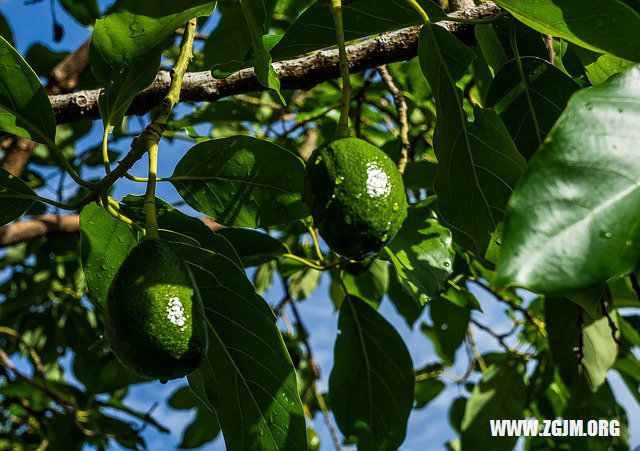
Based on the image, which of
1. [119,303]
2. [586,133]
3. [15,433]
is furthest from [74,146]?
[586,133]

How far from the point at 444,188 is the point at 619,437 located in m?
1.71

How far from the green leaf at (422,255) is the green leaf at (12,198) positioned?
0.64 m

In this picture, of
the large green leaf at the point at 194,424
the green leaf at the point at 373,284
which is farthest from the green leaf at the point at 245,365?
the large green leaf at the point at 194,424

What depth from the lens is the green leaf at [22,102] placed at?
994 millimetres

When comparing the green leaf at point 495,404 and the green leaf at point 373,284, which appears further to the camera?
the green leaf at point 495,404

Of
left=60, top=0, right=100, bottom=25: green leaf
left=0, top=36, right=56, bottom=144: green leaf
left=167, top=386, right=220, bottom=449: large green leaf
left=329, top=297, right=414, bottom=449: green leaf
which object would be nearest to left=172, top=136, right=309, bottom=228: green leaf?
left=0, top=36, right=56, bottom=144: green leaf

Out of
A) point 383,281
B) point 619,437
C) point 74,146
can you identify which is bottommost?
point 619,437

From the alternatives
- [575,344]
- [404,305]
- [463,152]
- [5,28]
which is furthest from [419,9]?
[5,28]

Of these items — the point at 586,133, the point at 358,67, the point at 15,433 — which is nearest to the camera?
the point at 586,133

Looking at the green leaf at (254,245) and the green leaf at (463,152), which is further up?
the green leaf at (463,152)

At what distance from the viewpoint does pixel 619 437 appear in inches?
91.8

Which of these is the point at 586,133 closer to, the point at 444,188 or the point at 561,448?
the point at 444,188

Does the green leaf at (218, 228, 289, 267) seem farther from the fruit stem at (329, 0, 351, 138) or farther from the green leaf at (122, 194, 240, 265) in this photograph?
the fruit stem at (329, 0, 351, 138)

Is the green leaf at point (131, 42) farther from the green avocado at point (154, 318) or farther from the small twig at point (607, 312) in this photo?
the small twig at point (607, 312)
